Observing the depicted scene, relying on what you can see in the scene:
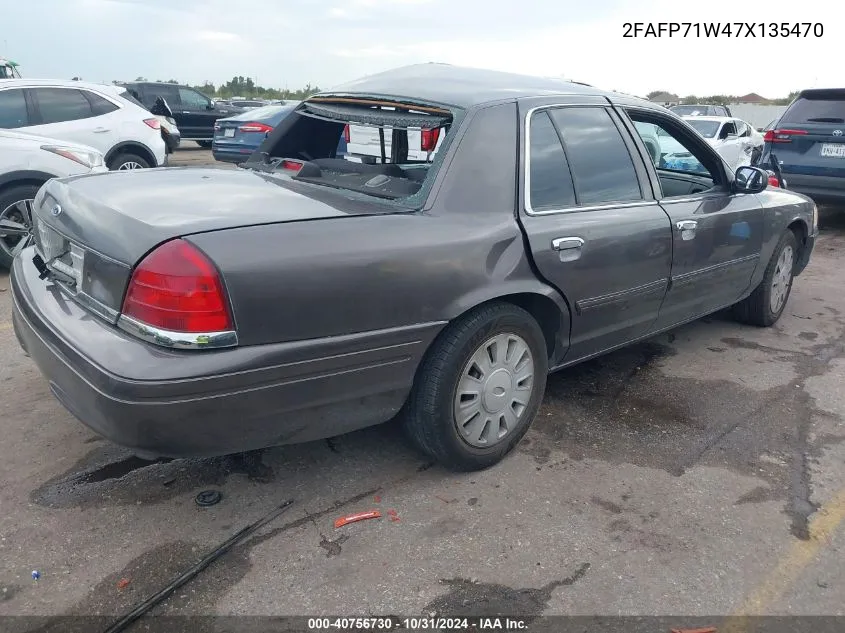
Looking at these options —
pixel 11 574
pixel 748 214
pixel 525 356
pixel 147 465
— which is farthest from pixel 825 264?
pixel 11 574

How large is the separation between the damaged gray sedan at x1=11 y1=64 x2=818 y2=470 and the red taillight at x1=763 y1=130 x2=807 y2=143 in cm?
581

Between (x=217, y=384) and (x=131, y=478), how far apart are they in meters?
0.98

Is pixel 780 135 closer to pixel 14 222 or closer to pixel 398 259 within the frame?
pixel 398 259

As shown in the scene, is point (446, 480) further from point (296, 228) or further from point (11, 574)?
point (11, 574)

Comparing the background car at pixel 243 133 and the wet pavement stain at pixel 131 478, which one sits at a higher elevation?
the background car at pixel 243 133

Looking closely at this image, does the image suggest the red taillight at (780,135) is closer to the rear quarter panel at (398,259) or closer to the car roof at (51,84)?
Answer: the rear quarter panel at (398,259)

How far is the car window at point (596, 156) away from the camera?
337cm

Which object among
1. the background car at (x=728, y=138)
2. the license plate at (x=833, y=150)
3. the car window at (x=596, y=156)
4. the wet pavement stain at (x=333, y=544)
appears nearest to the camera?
the wet pavement stain at (x=333, y=544)

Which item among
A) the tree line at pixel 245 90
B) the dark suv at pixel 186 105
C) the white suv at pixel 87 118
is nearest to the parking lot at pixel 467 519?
the white suv at pixel 87 118

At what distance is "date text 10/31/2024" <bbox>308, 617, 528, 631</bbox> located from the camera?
87.6 inches

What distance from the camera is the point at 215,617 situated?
222 centimetres

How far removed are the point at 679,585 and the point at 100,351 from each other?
209 centimetres

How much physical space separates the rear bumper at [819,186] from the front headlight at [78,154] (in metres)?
7.89

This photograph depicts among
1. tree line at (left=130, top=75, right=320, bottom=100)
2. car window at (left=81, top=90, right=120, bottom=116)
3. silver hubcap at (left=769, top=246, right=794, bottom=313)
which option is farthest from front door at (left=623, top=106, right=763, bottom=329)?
tree line at (left=130, top=75, right=320, bottom=100)
